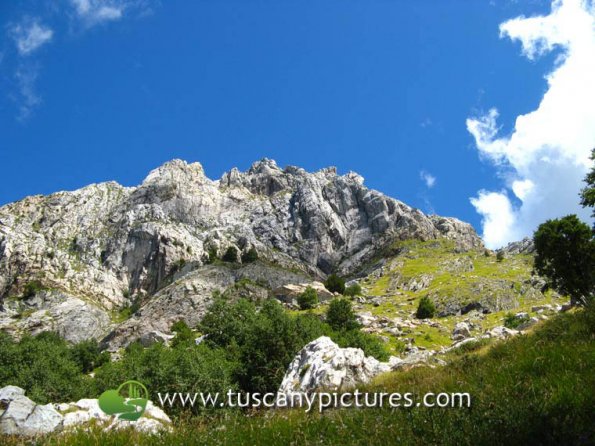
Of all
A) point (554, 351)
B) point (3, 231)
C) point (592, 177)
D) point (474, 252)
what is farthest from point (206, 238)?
point (554, 351)

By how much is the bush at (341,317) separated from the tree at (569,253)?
35764 mm

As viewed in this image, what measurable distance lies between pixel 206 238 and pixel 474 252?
115 m

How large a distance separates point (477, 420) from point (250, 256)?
17037cm

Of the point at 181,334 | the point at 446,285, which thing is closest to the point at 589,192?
the point at 181,334

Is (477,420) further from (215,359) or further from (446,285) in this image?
(446,285)

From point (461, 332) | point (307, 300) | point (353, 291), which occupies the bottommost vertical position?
point (461, 332)

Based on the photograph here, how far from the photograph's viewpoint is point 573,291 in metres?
48.9

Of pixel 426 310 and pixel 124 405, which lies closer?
pixel 124 405

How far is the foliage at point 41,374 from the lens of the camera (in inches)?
2173

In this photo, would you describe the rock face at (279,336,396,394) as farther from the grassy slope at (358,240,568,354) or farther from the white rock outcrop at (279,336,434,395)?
the grassy slope at (358,240,568,354)

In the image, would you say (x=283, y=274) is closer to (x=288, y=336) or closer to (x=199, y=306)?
(x=199, y=306)

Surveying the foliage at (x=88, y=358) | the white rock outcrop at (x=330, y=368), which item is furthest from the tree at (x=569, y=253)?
the foliage at (x=88, y=358)

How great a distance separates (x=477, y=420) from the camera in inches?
287

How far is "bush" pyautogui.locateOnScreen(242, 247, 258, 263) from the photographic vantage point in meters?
173
